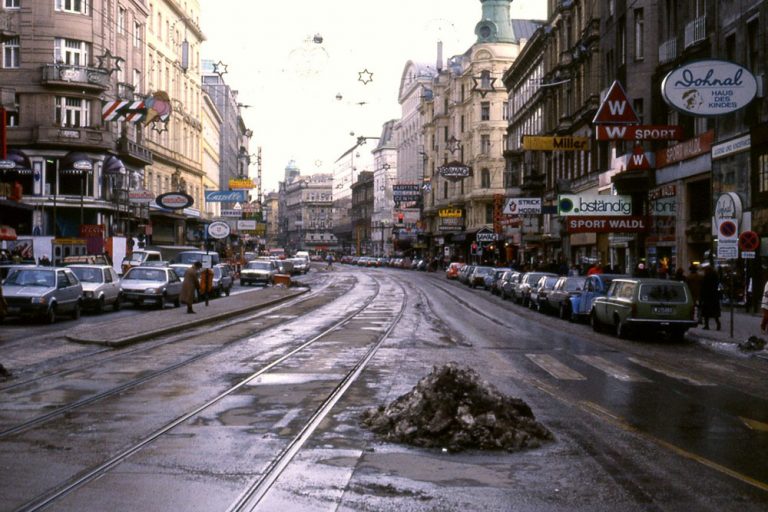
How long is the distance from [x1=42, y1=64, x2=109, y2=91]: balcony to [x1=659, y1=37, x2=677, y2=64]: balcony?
3002 cm

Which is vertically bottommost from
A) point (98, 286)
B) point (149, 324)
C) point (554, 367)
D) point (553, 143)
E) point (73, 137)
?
point (554, 367)

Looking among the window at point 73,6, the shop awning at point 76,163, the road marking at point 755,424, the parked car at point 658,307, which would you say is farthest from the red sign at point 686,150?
the window at point 73,6

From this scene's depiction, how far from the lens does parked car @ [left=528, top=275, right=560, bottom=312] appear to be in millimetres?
35406

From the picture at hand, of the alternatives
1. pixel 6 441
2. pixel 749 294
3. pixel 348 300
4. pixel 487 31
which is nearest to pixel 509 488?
pixel 6 441

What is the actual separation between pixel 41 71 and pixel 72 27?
3.01 meters

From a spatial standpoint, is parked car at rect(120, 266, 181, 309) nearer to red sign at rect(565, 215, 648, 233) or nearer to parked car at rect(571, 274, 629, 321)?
parked car at rect(571, 274, 629, 321)

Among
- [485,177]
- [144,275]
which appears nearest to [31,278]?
[144,275]

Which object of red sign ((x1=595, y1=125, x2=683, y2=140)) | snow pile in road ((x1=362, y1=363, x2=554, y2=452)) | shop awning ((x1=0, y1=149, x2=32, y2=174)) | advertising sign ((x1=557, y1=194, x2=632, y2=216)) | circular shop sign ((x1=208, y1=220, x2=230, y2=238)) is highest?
shop awning ((x1=0, y1=149, x2=32, y2=174))

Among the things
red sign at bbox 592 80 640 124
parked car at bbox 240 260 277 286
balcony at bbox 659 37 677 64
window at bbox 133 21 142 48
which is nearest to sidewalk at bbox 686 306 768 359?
red sign at bbox 592 80 640 124

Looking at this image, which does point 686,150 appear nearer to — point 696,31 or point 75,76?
point 696,31

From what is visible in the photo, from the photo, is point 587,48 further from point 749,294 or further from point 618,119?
point 749,294

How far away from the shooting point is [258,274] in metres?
60.0

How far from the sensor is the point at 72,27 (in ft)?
170

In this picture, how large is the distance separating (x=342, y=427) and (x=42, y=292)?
17.8 metres
